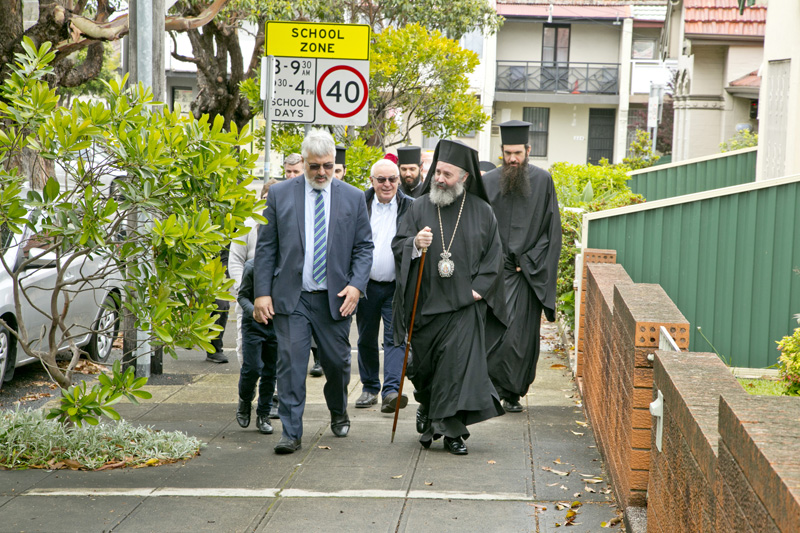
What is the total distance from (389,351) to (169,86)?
3742 centimetres

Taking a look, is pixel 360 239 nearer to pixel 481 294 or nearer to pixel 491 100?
pixel 481 294

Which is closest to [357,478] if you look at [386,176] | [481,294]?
[481,294]

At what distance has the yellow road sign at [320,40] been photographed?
1048 centimetres

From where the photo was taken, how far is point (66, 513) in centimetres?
531

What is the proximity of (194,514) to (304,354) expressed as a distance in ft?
5.62

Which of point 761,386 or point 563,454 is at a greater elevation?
point 761,386

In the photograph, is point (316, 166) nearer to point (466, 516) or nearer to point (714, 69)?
point (466, 516)

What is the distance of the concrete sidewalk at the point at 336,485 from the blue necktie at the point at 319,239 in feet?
3.82

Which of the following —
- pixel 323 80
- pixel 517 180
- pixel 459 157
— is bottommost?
pixel 517 180

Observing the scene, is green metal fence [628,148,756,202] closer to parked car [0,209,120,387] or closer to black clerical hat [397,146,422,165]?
black clerical hat [397,146,422,165]

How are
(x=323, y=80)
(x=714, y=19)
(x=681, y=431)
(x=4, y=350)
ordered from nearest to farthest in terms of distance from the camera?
(x=681, y=431) → (x=4, y=350) → (x=323, y=80) → (x=714, y=19)

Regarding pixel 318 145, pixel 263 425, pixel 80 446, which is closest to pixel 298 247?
pixel 318 145

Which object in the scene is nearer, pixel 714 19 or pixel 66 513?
pixel 66 513

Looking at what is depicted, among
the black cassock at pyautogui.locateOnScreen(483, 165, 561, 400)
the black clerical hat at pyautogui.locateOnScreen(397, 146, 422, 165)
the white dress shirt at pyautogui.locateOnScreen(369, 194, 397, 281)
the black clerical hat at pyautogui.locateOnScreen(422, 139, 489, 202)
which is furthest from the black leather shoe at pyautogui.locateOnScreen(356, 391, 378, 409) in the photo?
the black clerical hat at pyautogui.locateOnScreen(397, 146, 422, 165)
